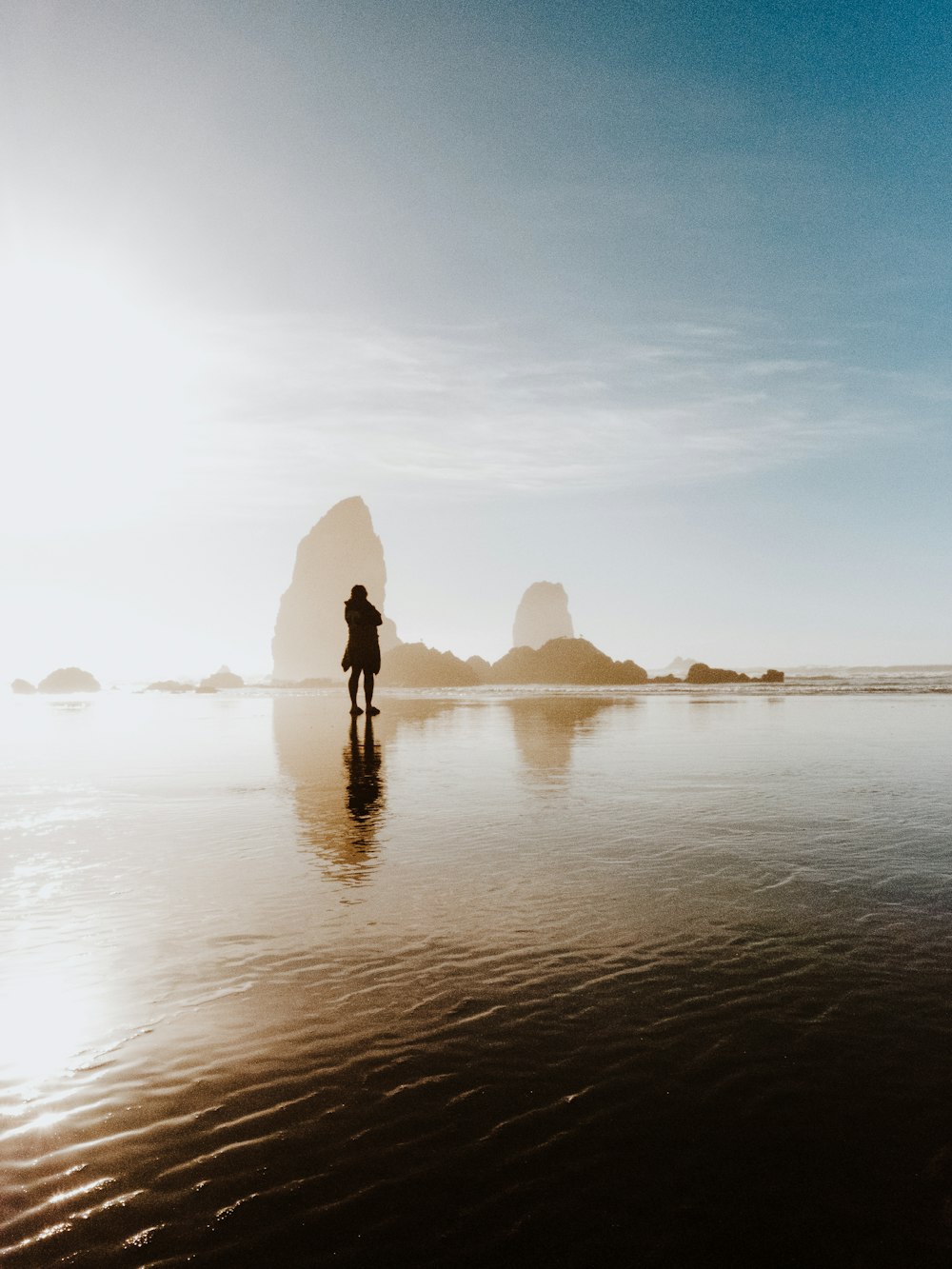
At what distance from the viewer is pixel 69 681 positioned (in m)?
99.6

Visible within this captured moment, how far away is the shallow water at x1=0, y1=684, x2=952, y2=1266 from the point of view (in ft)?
6.26

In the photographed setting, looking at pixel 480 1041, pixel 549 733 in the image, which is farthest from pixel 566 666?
pixel 480 1041

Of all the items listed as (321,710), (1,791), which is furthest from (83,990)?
(321,710)

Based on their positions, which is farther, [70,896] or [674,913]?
[70,896]

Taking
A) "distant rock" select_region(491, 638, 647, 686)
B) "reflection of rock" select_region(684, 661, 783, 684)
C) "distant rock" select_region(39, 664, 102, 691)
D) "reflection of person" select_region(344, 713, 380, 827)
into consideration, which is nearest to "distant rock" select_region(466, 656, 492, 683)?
"distant rock" select_region(491, 638, 647, 686)

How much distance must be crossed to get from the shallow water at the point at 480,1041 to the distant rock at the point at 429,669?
Answer: 6378 centimetres

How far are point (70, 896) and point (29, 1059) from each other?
225cm

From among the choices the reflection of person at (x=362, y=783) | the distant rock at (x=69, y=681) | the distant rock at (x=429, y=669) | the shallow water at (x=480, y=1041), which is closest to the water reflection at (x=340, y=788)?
the reflection of person at (x=362, y=783)

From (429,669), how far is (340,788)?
6237 centimetres

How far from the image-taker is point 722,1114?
232cm

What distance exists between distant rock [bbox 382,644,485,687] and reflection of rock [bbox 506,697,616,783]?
44.0 m

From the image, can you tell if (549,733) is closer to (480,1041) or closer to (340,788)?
(340,788)

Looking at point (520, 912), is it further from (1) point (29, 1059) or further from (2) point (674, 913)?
(1) point (29, 1059)

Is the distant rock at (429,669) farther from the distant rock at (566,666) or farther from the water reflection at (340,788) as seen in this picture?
the water reflection at (340,788)
